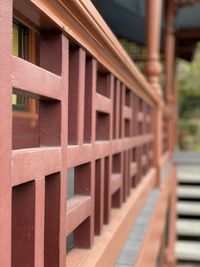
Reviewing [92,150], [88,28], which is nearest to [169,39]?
[92,150]

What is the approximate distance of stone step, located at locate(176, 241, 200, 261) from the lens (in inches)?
283

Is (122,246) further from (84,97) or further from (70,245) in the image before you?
(84,97)

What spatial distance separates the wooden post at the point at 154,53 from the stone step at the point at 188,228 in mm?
2543

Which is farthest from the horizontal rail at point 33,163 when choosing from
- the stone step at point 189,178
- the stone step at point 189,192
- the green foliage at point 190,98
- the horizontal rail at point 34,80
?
the green foliage at point 190,98

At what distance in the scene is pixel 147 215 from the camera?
11.6 feet

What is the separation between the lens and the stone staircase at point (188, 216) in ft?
24.2

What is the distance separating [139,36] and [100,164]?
27.1ft

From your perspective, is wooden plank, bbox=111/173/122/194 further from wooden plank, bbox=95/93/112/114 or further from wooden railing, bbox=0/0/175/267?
wooden plank, bbox=95/93/112/114

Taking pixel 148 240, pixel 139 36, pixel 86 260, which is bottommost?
pixel 148 240

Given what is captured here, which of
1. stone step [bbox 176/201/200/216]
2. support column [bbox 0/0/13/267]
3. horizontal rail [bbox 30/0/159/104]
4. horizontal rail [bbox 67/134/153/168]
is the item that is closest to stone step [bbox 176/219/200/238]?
stone step [bbox 176/201/200/216]

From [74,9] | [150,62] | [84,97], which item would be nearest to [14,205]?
[74,9]

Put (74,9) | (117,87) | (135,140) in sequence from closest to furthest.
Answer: (74,9)
(117,87)
(135,140)

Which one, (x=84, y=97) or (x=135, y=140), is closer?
(x=84, y=97)

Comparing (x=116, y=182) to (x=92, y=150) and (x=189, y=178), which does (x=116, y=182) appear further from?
(x=189, y=178)
